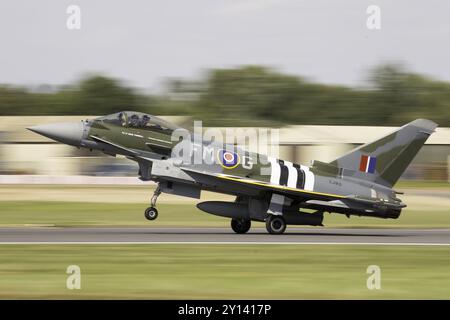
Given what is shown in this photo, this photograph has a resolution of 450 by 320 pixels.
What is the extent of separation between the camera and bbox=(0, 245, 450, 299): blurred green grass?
45.7 ft

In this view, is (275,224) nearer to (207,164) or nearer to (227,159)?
(227,159)

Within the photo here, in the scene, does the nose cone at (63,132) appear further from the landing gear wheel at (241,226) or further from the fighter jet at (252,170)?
the landing gear wheel at (241,226)

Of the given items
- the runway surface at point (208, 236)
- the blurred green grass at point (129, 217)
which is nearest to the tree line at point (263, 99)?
the blurred green grass at point (129, 217)

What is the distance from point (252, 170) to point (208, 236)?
235cm

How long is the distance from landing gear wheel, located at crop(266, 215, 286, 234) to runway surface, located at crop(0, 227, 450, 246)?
0.71 ft

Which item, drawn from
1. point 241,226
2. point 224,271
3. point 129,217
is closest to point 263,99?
point 129,217

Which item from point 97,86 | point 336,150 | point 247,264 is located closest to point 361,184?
point 247,264

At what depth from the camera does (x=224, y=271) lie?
53.6 ft

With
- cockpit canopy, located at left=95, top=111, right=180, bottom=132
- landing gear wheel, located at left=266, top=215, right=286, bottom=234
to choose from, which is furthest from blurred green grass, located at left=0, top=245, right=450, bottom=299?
cockpit canopy, located at left=95, top=111, right=180, bottom=132

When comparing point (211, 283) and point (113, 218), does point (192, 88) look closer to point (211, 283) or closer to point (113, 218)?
point (113, 218)

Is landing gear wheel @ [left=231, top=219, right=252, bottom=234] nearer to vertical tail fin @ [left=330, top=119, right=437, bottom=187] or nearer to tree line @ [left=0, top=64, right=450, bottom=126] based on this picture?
vertical tail fin @ [left=330, top=119, right=437, bottom=187]

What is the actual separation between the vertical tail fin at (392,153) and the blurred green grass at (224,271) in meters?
3.78

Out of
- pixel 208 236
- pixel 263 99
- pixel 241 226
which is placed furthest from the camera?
pixel 263 99

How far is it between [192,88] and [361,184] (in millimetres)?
93547
